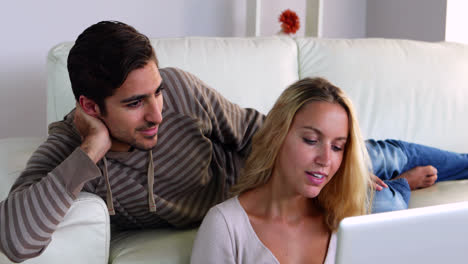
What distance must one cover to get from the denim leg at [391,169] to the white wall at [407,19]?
166 centimetres

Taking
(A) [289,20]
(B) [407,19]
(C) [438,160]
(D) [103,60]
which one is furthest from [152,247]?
(B) [407,19]

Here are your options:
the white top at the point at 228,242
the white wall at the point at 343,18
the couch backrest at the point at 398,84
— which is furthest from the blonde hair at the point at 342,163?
the white wall at the point at 343,18

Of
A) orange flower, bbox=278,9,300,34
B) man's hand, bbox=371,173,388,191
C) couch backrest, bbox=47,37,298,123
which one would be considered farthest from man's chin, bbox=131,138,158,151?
orange flower, bbox=278,9,300,34

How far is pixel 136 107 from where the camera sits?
1.34m

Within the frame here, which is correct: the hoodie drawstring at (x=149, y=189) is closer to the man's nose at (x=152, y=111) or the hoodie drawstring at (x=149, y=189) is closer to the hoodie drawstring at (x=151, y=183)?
the hoodie drawstring at (x=151, y=183)

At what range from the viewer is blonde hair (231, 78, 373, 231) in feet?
4.36

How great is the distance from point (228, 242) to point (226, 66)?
88 centimetres

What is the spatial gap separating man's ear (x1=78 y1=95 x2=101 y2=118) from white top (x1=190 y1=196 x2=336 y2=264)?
367 millimetres

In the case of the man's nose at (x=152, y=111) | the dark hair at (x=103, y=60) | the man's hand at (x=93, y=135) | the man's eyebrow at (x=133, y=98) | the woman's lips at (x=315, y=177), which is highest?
the dark hair at (x=103, y=60)

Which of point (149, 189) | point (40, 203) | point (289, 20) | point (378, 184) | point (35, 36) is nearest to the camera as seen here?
point (40, 203)

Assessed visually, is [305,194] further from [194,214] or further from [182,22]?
[182,22]

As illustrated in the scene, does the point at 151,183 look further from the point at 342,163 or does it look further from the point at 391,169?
the point at 391,169

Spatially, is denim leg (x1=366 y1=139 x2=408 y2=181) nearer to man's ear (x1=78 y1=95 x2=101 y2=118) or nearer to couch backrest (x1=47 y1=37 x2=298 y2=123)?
couch backrest (x1=47 y1=37 x2=298 y2=123)

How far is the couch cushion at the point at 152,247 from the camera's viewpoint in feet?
4.62
